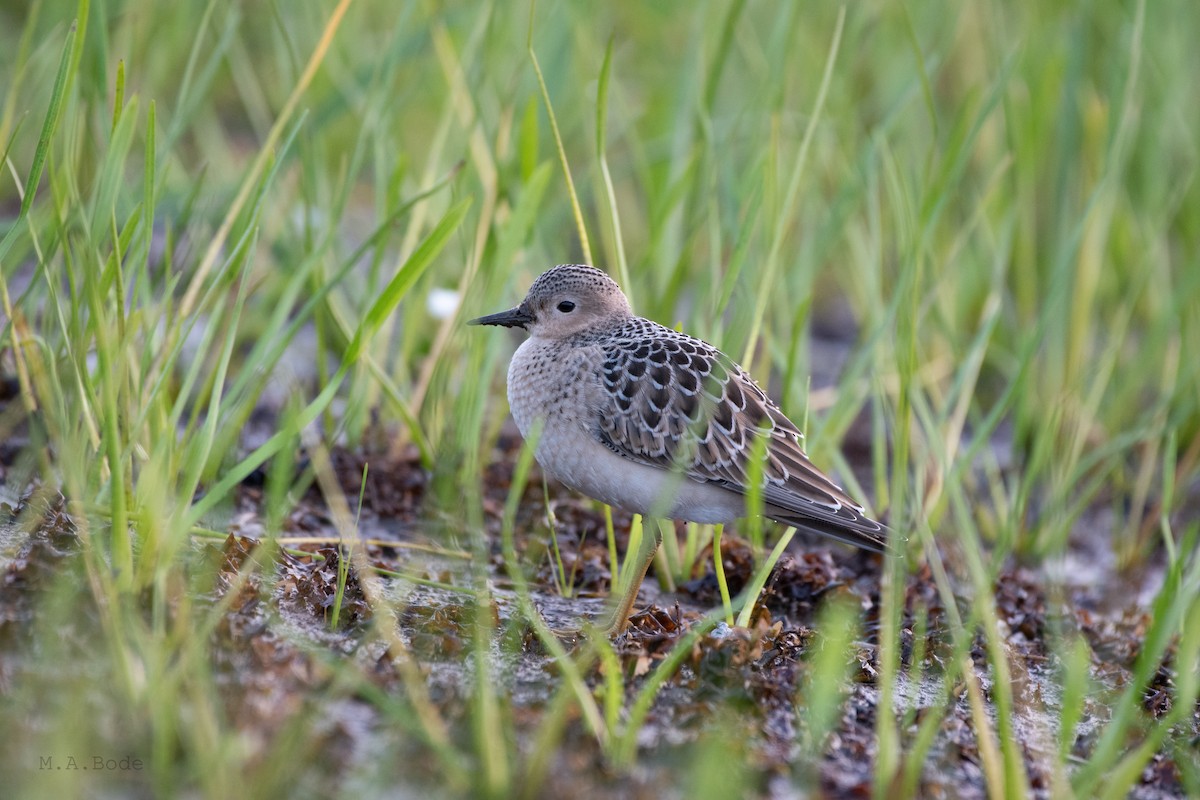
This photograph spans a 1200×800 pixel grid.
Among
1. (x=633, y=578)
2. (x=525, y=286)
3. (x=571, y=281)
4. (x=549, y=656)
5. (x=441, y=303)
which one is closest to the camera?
(x=549, y=656)

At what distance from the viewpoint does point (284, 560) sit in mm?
4730

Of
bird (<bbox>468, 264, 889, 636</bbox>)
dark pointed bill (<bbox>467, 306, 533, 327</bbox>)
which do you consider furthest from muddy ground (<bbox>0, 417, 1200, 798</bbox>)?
dark pointed bill (<bbox>467, 306, 533, 327</bbox>)

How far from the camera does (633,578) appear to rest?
15.5ft

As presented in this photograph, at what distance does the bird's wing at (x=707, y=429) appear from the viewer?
15.8 feet

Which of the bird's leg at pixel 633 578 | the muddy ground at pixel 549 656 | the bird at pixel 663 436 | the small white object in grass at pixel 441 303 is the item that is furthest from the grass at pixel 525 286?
the bird's leg at pixel 633 578

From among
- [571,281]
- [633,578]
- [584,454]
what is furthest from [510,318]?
[633,578]

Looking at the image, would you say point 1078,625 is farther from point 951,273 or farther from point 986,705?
point 951,273

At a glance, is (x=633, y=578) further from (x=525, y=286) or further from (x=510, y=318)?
(x=525, y=286)

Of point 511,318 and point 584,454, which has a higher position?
point 511,318

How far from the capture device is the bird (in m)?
4.77

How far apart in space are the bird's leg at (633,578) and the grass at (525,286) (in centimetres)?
56

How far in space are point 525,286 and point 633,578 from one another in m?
2.37

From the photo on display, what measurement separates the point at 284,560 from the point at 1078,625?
3.47m

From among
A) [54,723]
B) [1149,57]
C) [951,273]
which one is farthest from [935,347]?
[54,723]
